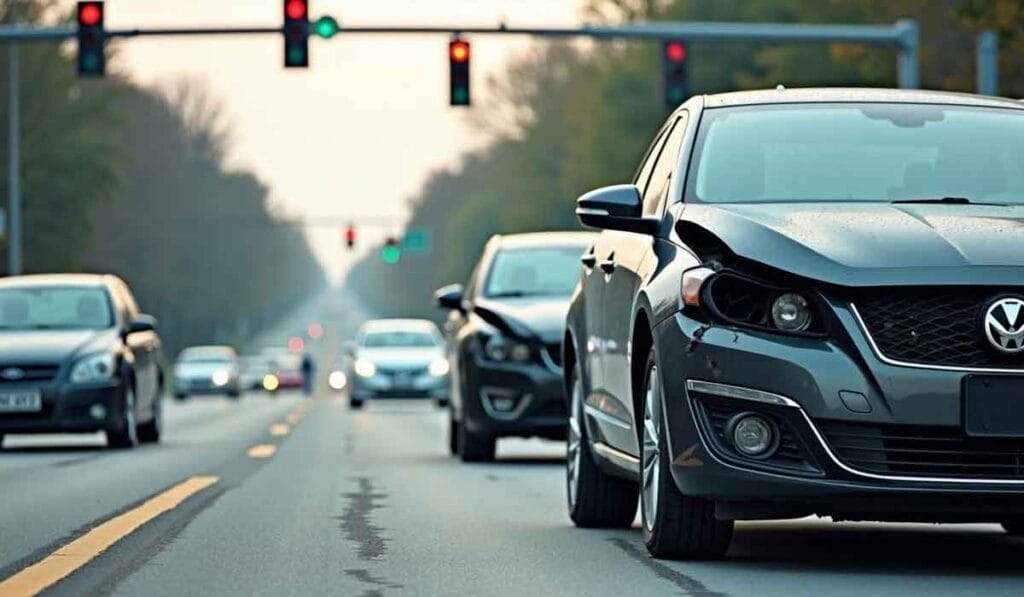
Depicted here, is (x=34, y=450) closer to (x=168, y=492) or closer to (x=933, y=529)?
(x=168, y=492)

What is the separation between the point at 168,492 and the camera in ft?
43.6

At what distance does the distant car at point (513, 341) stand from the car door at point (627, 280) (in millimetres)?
7252

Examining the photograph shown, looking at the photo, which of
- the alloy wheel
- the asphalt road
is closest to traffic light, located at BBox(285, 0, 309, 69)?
the asphalt road

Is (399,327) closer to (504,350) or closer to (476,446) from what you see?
(476,446)

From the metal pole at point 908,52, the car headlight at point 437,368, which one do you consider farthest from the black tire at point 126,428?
the car headlight at point 437,368

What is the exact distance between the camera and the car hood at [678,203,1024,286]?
25.5 feet

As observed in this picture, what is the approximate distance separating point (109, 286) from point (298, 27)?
26.0ft

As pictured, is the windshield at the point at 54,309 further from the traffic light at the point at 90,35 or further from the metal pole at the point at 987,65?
the metal pole at the point at 987,65

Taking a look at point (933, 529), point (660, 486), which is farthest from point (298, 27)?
point (660, 486)

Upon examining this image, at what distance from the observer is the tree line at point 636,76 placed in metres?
47.8

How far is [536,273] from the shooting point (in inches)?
719

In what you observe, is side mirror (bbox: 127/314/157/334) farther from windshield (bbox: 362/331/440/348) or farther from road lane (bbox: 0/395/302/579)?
windshield (bbox: 362/331/440/348)

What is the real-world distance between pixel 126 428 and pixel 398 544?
A: 37.7 feet

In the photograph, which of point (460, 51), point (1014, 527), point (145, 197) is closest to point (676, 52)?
point (460, 51)
